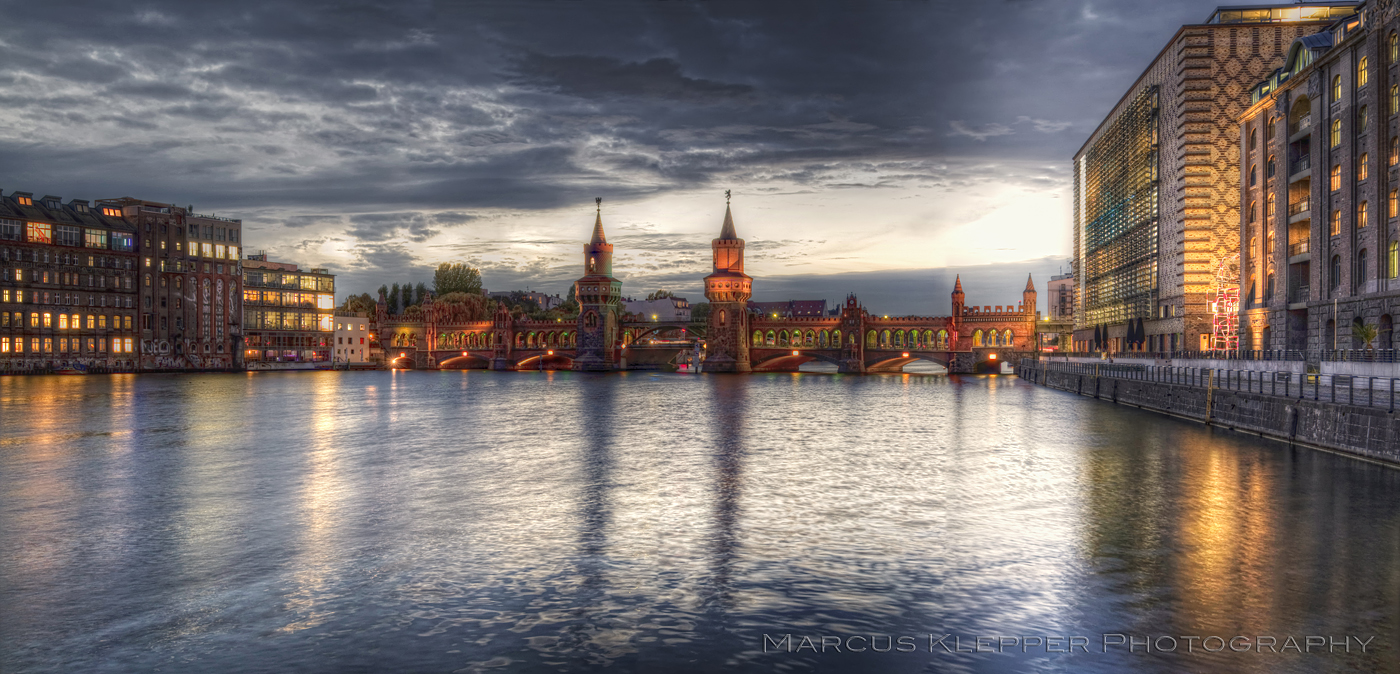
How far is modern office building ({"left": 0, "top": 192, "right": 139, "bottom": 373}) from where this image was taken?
118 m

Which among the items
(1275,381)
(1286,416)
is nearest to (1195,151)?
(1275,381)

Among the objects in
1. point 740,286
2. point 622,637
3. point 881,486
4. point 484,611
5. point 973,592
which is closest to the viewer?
point 622,637

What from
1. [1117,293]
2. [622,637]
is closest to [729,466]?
[622,637]

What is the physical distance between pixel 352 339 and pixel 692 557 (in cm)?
16331

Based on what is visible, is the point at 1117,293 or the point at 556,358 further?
the point at 556,358

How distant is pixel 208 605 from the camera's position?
45.2ft

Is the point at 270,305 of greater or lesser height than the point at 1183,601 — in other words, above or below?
above

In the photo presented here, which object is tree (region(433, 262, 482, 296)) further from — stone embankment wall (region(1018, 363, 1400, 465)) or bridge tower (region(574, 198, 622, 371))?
stone embankment wall (region(1018, 363, 1400, 465))

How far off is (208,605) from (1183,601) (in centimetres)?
1529

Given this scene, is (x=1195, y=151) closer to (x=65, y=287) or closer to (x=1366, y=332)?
(x=1366, y=332)

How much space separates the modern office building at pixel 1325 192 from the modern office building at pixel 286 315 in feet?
456

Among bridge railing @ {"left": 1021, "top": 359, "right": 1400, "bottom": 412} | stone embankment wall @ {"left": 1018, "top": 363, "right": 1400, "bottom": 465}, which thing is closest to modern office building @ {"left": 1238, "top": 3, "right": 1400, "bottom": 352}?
bridge railing @ {"left": 1021, "top": 359, "right": 1400, "bottom": 412}

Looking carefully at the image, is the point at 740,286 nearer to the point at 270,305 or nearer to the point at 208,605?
the point at 270,305

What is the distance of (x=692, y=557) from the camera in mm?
17016
